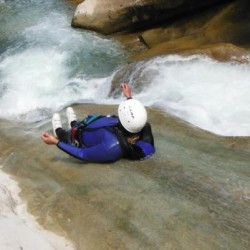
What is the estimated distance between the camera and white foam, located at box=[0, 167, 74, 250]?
426cm

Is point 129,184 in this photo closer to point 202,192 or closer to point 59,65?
point 202,192

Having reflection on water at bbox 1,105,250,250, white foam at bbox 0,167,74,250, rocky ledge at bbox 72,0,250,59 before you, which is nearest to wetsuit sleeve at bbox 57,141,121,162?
reflection on water at bbox 1,105,250,250

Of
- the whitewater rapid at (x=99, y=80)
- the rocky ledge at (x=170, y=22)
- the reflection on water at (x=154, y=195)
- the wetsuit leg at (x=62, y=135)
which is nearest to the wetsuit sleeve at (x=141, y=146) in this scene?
the reflection on water at (x=154, y=195)

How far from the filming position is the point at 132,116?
5.45m

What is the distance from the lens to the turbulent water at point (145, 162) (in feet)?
15.4

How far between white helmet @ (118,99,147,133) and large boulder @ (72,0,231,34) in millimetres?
8315

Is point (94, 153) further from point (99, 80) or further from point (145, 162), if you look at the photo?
point (99, 80)

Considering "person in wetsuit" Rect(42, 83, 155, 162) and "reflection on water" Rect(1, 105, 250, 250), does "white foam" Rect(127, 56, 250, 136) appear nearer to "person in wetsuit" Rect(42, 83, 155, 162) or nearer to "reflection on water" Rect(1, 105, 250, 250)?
"reflection on water" Rect(1, 105, 250, 250)

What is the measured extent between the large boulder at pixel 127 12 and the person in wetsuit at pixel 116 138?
7669 millimetres

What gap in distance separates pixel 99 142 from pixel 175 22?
853 centimetres

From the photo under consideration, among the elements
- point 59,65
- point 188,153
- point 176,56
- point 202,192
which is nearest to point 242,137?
point 188,153

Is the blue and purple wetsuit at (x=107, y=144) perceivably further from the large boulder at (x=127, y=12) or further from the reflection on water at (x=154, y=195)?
the large boulder at (x=127, y=12)

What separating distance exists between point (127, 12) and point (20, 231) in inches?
402

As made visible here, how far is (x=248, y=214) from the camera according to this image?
15.6 feet
